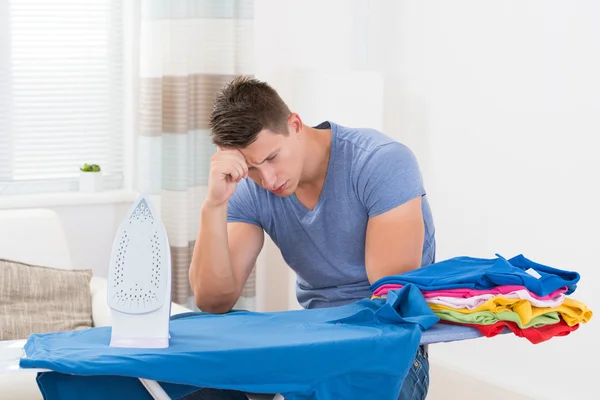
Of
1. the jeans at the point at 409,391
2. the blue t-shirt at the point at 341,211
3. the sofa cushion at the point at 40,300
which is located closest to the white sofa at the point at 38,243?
the sofa cushion at the point at 40,300

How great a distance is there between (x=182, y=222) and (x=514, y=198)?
129 cm

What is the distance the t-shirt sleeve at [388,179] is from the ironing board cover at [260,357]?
361 mm

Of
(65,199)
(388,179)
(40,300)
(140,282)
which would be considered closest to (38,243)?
(40,300)

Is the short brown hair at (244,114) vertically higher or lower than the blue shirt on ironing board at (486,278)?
higher

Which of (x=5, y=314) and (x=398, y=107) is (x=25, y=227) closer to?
(x=5, y=314)

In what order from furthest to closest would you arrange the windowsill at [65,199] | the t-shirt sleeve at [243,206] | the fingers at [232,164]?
the windowsill at [65,199]
the t-shirt sleeve at [243,206]
the fingers at [232,164]

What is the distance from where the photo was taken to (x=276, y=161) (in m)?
2.02

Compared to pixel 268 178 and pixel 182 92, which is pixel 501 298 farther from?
pixel 182 92

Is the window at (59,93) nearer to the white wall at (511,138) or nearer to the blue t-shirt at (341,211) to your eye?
the white wall at (511,138)

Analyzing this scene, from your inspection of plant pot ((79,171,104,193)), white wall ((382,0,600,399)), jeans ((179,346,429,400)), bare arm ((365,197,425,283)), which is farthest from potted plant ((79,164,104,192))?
jeans ((179,346,429,400))

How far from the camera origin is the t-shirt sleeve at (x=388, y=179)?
2.00m

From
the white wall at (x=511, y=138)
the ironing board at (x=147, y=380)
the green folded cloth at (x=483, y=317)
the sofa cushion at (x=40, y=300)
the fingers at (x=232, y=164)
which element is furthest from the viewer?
the white wall at (x=511, y=138)

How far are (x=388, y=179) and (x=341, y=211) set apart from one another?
0.49 feet

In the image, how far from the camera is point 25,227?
289 cm
